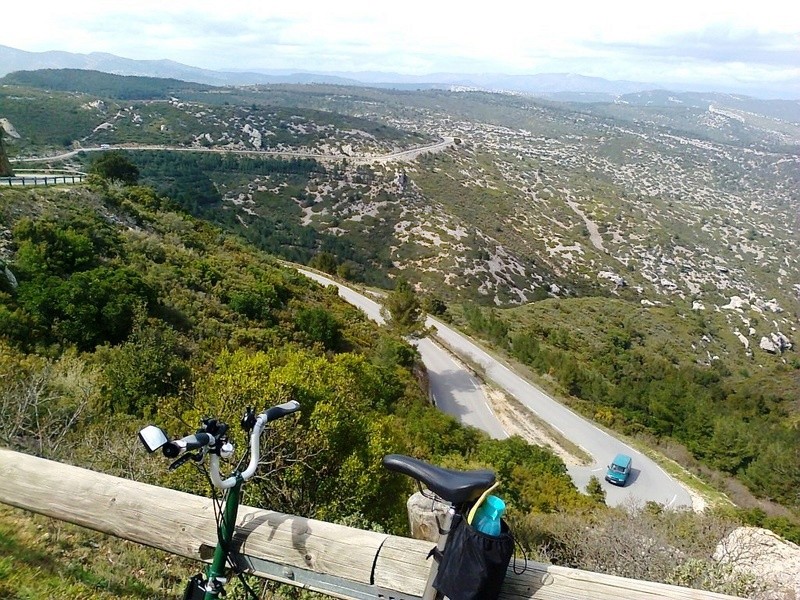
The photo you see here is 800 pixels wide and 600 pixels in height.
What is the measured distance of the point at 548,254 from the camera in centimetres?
8619

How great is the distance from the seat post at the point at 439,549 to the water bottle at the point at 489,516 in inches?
4.9

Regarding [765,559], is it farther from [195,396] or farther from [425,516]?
[195,396]

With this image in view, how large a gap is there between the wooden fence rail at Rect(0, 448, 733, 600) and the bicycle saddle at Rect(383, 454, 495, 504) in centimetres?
49

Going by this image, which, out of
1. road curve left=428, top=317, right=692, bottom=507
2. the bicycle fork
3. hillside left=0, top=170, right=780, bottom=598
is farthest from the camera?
road curve left=428, top=317, right=692, bottom=507

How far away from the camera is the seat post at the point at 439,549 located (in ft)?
7.39

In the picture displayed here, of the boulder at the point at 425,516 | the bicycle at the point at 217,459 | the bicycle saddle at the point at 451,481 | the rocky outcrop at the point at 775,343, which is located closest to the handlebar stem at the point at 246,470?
the bicycle at the point at 217,459

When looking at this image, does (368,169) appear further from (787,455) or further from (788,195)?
(788,195)

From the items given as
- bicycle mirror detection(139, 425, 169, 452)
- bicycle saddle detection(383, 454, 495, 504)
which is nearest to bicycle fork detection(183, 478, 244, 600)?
bicycle mirror detection(139, 425, 169, 452)

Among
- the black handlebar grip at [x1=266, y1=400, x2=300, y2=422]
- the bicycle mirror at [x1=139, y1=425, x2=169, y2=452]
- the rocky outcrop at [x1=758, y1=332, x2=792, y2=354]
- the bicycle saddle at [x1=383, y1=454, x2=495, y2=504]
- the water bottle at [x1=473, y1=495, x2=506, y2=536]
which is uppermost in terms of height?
the bicycle mirror at [x1=139, y1=425, x2=169, y2=452]

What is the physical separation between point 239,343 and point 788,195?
21468 cm

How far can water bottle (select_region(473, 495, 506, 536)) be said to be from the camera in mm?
2131

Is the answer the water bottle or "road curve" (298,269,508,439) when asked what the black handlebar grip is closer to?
the water bottle

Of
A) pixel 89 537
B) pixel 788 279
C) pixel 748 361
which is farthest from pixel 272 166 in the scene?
pixel 788 279

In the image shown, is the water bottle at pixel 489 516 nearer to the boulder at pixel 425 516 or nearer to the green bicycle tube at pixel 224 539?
the boulder at pixel 425 516
